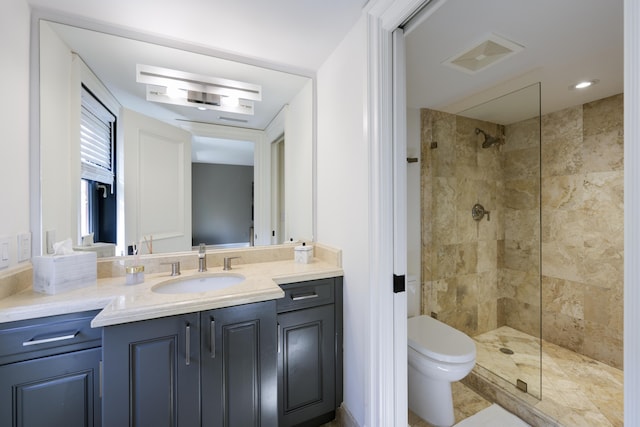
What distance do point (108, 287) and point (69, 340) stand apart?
0.27 meters

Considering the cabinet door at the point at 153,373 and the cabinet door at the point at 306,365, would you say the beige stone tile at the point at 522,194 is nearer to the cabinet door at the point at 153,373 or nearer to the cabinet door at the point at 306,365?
the cabinet door at the point at 306,365

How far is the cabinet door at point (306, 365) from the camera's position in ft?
4.44

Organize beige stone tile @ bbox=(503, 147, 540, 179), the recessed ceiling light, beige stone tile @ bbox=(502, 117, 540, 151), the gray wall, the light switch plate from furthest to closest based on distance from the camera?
beige stone tile @ bbox=(503, 147, 540, 179) → beige stone tile @ bbox=(502, 117, 540, 151) → the recessed ceiling light → the gray wall → the light switch plate

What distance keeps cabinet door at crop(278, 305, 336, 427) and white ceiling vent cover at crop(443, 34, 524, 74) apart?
1673 mm

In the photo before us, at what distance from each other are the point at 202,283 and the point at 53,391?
0.65 metres

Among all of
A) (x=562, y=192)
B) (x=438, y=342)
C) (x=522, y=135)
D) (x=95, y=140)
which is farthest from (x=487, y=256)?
(x=95, y=140)

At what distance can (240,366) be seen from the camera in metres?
1.16

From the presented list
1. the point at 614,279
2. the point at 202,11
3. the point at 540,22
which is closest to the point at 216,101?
the point at 202,11

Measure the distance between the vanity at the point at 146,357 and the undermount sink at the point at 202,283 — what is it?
0.07 meters

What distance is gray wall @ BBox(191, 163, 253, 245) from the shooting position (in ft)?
5.46

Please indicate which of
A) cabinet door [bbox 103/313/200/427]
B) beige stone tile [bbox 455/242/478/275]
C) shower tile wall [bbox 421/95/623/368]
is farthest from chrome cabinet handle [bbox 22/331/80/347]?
beige stone tile [bbox 455/242/478/275]

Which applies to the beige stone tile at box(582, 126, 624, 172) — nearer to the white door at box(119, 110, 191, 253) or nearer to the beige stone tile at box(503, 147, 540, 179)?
the beige stone tile at box(503, 147, 540, 179)

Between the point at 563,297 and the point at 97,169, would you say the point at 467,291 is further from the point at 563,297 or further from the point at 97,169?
the point at 97,169

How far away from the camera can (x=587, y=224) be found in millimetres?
2189
